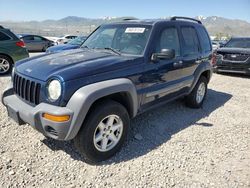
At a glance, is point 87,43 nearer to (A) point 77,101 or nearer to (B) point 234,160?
(A) point 77,101

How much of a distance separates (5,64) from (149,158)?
6506 millimetres

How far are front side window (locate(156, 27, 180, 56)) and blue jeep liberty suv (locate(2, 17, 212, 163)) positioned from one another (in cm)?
2

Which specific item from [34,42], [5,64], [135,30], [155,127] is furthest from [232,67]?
[34,42]

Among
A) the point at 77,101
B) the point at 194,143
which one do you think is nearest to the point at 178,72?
the point at 194,143

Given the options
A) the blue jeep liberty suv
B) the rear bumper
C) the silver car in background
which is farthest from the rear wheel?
the silver car in background

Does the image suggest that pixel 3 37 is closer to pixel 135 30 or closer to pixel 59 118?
pixel 135 30

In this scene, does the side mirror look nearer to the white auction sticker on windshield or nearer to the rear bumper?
the white auction sticker on windshield

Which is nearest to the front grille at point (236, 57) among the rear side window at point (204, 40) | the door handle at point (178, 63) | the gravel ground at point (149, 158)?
the rear side window at point (204, 40)

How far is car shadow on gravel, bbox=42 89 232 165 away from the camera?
358 centimetres

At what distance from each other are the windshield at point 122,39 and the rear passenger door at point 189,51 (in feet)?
3.44

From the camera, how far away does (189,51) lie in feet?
16.0

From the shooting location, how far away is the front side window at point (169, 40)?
4043 millimetres

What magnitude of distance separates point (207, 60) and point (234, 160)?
2.71 meters

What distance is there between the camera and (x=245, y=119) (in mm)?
5180
